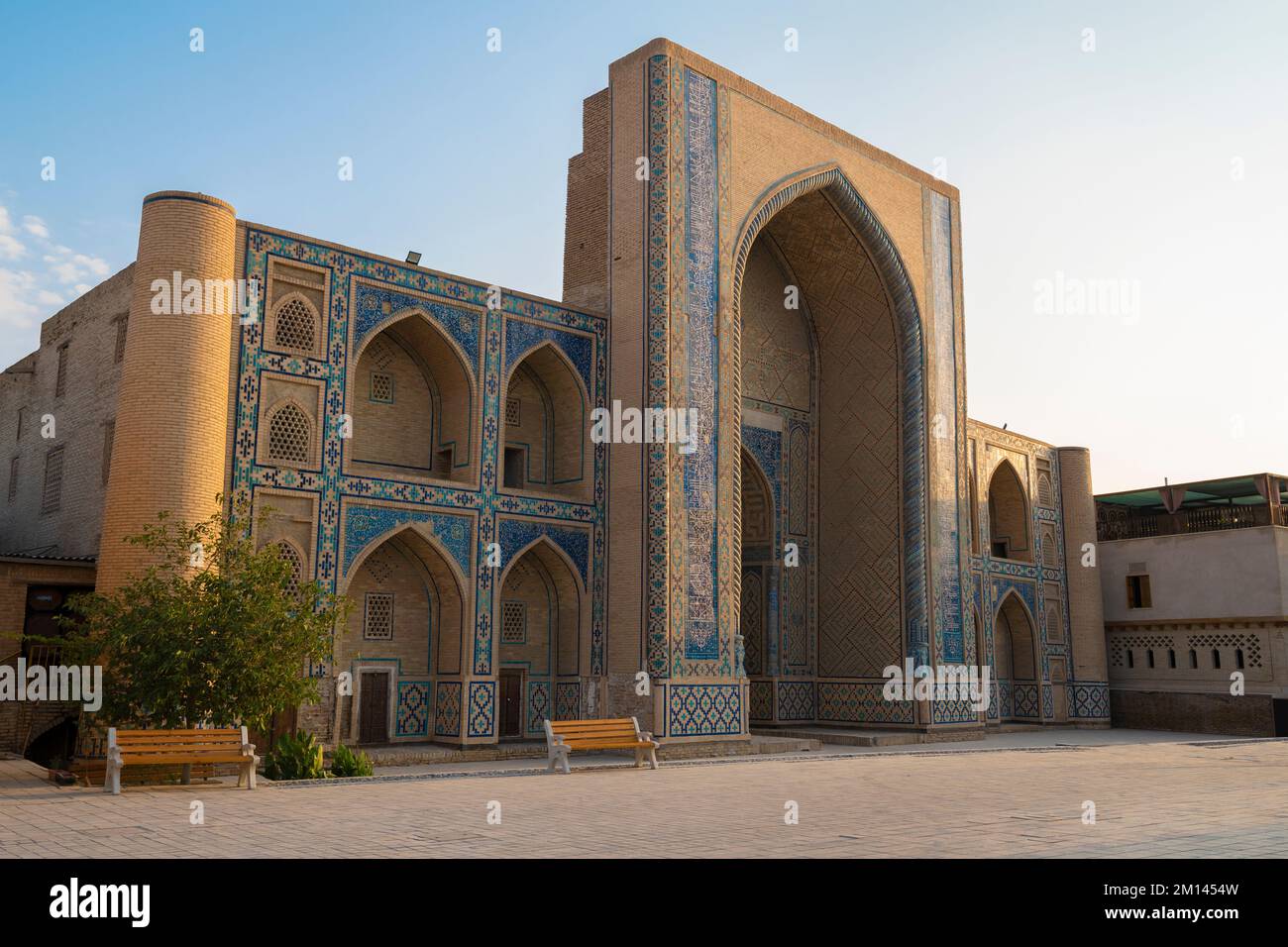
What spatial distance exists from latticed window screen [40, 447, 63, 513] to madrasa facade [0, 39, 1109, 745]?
5 cm

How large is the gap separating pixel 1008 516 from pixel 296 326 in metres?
14.9

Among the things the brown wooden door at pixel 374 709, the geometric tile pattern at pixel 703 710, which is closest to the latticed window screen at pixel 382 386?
the brown wooden door at pixel 374 709

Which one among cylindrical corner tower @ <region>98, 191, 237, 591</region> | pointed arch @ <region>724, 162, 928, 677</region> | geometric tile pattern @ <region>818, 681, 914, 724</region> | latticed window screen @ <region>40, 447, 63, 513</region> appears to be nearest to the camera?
cylindrical corner tower @ <region>98, 191, 237, 591</region>

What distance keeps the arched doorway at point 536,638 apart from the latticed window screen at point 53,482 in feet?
16.9

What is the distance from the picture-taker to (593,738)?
10.8 m

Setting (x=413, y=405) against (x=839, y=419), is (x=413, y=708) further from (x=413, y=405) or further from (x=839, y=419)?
(x=839, y=419)

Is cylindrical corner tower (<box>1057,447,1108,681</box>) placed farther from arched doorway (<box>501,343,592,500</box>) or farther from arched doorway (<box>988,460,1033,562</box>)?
arched doorway (<box>501,343,592,500</box>)

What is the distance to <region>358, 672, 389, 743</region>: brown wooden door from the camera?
12297mm

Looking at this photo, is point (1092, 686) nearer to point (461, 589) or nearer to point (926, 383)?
point (926, 383)

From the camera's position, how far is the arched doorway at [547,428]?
14.0m

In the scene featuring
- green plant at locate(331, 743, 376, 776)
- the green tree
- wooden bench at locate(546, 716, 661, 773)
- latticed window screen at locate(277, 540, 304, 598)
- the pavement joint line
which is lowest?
the pavement joint line

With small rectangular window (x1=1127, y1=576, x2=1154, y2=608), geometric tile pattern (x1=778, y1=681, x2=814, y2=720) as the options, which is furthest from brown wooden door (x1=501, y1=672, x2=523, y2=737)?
small rectangular window (x1=1127, y1=576, x2=1154, y2=608)

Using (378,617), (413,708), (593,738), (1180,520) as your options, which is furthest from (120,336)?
(1180,520)
